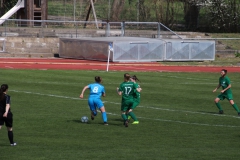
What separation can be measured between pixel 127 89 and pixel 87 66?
22762mm

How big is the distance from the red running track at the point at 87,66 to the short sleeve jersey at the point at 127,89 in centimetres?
2051

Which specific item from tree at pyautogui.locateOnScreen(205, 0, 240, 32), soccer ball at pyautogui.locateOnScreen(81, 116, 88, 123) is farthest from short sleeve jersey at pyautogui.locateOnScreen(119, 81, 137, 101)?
tree at pyautogui.locateOnScreen(205, 0, 240, 32)

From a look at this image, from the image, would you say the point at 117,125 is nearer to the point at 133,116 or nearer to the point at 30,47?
the point at 133,116

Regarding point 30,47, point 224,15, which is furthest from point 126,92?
point 224,15

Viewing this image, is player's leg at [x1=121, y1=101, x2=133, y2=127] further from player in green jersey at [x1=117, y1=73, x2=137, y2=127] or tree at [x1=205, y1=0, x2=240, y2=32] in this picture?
tree at [x1=205, y1=0, x2=240, y2=32]

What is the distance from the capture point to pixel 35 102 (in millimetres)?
24969

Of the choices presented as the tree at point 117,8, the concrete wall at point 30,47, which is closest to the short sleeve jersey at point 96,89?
the concrete wall at point 30,47

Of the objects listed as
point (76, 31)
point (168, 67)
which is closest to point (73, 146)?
point (168, 67)

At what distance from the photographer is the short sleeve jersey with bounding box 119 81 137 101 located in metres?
19.6

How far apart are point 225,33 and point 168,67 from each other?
17791 millimetres

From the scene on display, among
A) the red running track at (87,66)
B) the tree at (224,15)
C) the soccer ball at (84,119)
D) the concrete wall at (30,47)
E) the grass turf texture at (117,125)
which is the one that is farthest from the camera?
the tree at (224,15)

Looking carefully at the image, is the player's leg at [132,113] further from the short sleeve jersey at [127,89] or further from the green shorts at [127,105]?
the short sleeve jersey at [127,89]

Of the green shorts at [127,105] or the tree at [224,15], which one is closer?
the green shorts at [127,105]

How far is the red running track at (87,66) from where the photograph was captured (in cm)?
4072
